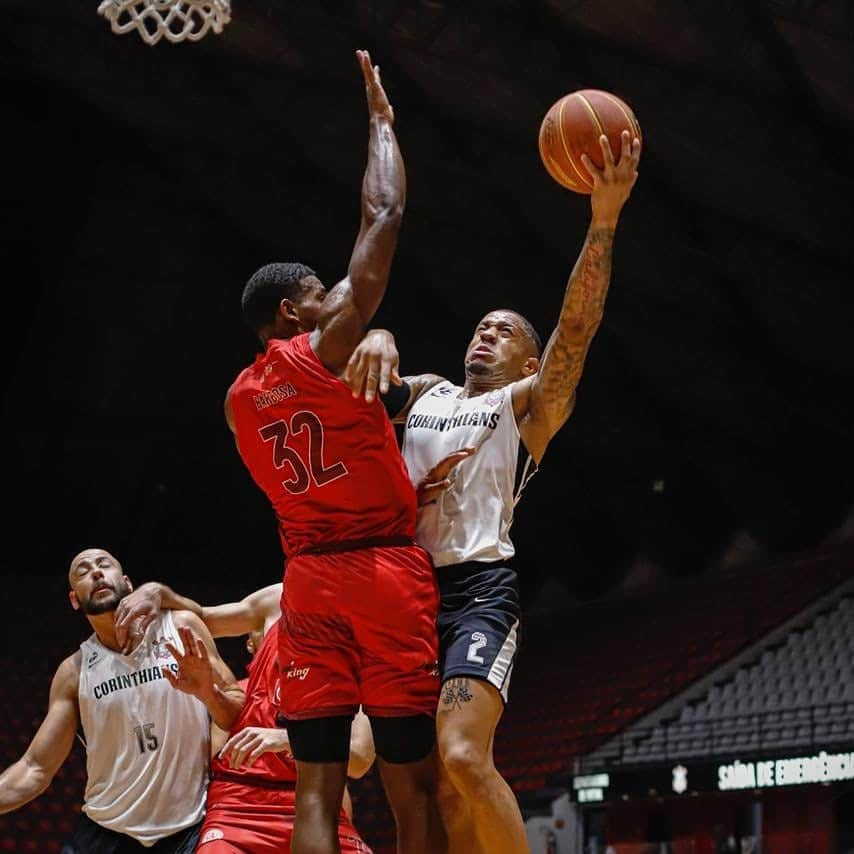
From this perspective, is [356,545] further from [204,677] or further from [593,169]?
[593,169]

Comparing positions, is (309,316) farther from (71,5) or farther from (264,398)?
(71,5)

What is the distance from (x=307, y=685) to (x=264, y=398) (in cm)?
92

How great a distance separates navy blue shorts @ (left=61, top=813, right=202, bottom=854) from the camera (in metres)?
6.17

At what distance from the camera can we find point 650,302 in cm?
1702

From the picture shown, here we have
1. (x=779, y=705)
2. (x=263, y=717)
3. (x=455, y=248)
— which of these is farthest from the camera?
(x=455, y=248)

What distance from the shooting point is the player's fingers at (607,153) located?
16.2 feet

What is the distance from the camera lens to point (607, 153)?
4945 mm

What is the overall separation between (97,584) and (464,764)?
9.22ft

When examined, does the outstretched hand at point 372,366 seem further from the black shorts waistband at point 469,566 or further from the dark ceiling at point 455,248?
the dark ceiling at point 455,248

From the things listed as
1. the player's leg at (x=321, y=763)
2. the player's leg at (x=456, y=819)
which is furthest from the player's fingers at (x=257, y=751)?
the player's leg at (x=456, y=819)

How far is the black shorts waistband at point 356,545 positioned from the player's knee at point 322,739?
52cm

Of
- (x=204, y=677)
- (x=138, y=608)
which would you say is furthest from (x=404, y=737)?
(x=138, y=608)

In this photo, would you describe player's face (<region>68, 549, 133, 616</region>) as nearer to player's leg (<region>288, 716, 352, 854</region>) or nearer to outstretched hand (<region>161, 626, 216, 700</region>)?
outstretched hand (<region>161, 626, 216, 700</region>)

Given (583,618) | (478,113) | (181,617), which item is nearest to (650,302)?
(478,113)
